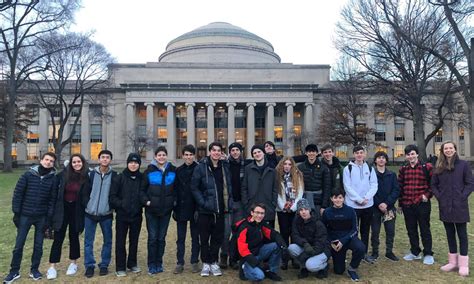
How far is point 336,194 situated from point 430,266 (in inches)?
91.3

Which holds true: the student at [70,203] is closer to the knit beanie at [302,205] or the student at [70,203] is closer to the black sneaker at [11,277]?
the black sneaker at [11,277]

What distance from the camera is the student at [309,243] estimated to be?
5.80 meters

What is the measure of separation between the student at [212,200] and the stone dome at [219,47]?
5658 centimetres

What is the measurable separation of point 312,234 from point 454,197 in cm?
261

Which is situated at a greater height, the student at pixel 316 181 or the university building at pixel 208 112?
the university building at pixel 208 112

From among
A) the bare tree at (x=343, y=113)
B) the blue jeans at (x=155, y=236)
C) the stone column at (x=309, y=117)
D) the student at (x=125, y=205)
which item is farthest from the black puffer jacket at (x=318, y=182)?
the stone column at (x=309, y=117)

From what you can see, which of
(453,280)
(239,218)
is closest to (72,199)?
(239,218)

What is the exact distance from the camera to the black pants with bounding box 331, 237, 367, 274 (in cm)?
597

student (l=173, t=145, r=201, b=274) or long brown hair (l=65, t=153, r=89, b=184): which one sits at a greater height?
long brown hair (l=65, t=153, r=89, b=184)

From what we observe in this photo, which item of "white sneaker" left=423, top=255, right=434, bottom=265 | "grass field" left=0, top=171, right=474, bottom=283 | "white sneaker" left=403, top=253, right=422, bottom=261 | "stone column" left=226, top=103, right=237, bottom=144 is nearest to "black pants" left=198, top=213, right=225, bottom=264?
"grass field" left=0, top=171, right=474, bottom=283

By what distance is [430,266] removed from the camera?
21.5 feet

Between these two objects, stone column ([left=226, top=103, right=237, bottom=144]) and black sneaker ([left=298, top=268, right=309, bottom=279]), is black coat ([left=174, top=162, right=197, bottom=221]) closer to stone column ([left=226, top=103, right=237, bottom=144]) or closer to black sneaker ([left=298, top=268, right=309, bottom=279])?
black sneaker ([left=298, top=268, right=309, bottom=279])

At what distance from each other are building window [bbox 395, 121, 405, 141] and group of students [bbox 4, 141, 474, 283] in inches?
2268

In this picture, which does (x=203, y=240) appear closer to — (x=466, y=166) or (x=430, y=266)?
(x=430, y=266)
